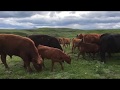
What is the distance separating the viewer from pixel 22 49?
13.6 meters

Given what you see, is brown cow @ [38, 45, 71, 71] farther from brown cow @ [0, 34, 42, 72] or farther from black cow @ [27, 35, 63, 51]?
black cow @ [27, 35, 63, 51]

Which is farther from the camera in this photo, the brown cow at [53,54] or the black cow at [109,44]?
the black cow at [109,44]

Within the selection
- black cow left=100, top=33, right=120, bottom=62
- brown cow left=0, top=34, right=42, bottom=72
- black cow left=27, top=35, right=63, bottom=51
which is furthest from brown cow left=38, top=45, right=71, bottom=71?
black cow left=100, top=33, right=120, bottom=62

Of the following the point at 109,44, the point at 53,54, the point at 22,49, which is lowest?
the point at 53,54

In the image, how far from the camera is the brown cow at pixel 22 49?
44.3ft

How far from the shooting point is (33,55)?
1355 centimetres

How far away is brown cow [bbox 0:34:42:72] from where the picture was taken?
1349cm

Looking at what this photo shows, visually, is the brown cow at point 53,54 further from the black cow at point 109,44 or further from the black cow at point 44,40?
the black cow at point 109,44

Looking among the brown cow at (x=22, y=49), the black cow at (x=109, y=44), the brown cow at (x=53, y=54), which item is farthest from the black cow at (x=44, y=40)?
the black cow at (x=109, y=44)

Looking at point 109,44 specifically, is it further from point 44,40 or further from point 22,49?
point 22,49

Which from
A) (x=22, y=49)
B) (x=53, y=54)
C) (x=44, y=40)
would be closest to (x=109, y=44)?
(x=44, y=40)
